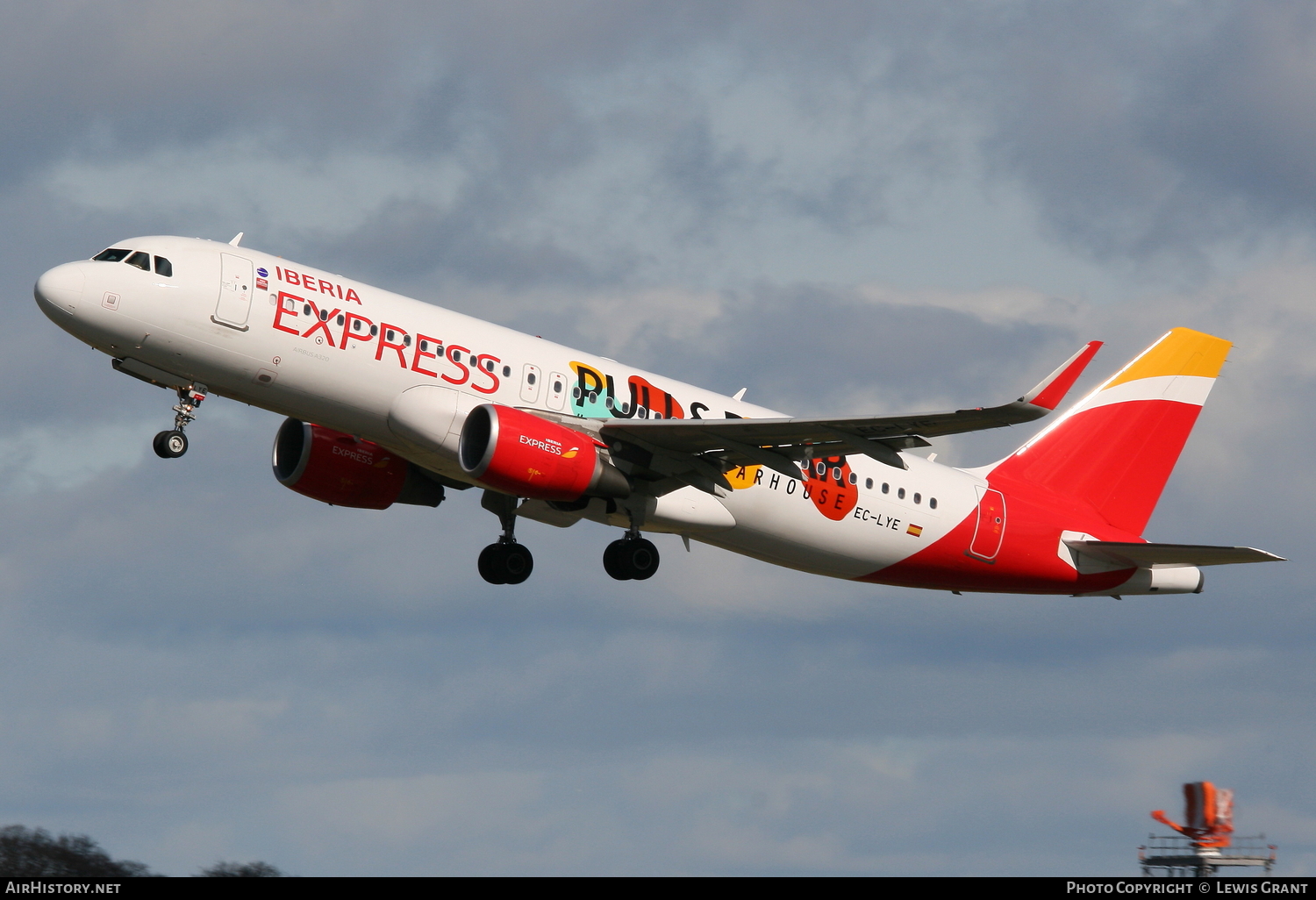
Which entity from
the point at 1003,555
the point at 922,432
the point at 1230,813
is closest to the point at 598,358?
the point at 922,432

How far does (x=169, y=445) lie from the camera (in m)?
34.2

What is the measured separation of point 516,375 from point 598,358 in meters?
2.57

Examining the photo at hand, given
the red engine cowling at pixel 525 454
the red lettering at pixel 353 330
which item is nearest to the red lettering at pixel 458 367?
the red engine cowling at pixel 525 454

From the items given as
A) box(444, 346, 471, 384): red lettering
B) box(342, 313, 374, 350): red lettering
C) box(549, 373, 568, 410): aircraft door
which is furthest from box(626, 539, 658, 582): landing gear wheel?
box(342, 313, 374, 350): red lettering

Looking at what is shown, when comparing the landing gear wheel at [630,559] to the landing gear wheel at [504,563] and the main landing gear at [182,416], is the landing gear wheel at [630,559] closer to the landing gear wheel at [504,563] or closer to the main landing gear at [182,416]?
the landing gear wheel at [504,563]

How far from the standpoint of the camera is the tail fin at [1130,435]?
146 ft

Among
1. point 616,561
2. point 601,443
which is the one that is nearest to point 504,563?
point 616,561

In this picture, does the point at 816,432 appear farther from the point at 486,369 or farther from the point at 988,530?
the point at 988,530

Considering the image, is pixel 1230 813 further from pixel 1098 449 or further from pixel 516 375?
pixel 516 375

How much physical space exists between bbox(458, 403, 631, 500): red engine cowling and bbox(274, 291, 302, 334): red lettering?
13.7ft

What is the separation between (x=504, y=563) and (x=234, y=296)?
1056cm

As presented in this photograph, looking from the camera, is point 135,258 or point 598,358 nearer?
point 135,258
